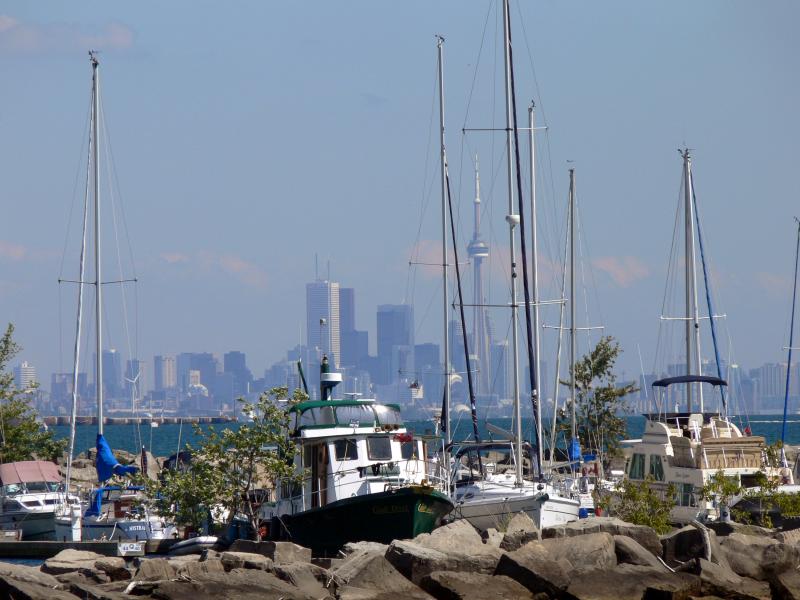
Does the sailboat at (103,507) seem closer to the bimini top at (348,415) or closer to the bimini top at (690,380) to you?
the bimini top at (348,415)

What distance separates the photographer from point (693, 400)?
55875mm

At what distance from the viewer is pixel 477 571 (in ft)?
91.9

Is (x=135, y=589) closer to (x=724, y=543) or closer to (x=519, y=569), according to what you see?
(x=519, y=569)

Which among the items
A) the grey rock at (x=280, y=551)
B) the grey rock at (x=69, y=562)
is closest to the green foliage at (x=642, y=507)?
the grey rock at (x=280, y=551)

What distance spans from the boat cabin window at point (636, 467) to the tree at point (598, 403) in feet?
47.5

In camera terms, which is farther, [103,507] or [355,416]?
[103,507]

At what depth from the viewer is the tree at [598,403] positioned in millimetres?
58688

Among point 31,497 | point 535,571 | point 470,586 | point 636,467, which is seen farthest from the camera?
point 31,497

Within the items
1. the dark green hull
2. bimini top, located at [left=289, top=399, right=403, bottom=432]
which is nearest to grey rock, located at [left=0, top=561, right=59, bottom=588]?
the dark green hull

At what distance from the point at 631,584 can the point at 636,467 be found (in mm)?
16706

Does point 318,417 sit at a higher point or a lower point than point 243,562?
higher

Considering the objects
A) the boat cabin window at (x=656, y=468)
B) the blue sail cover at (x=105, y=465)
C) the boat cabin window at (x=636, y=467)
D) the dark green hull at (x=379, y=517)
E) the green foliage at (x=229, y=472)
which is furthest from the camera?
the blue sail cover at (x=105, y=465)

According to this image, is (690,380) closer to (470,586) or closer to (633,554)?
(633,554)

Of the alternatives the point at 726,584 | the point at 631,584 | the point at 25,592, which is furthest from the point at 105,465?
the point at 726,584
